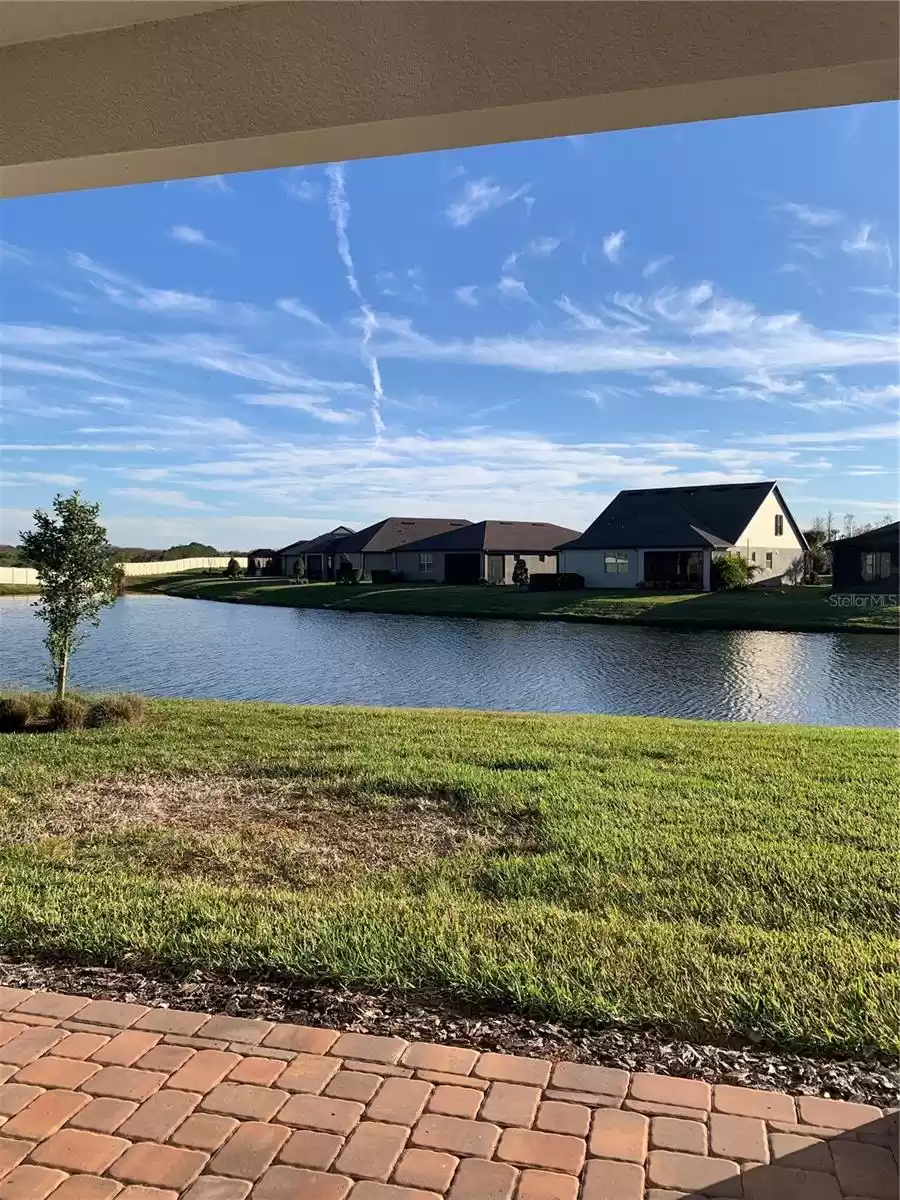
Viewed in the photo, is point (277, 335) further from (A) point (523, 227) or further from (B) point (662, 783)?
(B) point (662, 783)

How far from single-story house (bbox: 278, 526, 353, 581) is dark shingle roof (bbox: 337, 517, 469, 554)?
1.02m

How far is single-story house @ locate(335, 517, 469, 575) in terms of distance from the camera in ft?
128

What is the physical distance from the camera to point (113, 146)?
1757 millimetres

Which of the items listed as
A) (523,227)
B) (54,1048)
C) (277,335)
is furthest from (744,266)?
(54,1048)

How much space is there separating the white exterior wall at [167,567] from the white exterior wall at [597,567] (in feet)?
44.3

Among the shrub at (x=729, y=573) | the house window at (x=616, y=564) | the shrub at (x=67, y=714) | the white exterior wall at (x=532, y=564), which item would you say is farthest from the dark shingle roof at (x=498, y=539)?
the shrub at (x=67, y=714)

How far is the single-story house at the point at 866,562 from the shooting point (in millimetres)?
20359

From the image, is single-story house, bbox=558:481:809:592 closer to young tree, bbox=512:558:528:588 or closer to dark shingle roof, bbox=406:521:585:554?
young tree, bbox=512:558:528:588

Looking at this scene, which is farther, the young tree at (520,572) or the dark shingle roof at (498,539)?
the dark shingle roof at (498,539)

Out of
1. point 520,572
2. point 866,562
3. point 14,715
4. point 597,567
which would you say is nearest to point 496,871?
point 14,715

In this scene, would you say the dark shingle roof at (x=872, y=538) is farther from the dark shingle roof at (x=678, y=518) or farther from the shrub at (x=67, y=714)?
the shrub at (x=67, y=714)

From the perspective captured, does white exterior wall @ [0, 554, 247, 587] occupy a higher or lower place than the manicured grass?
higher

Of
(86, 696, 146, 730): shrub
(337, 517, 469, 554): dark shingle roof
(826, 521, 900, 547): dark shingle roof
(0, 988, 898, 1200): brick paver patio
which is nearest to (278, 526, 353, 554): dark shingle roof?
(337, 517, 469, 554): dark shingle roof

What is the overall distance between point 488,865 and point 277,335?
1621 centimetres
